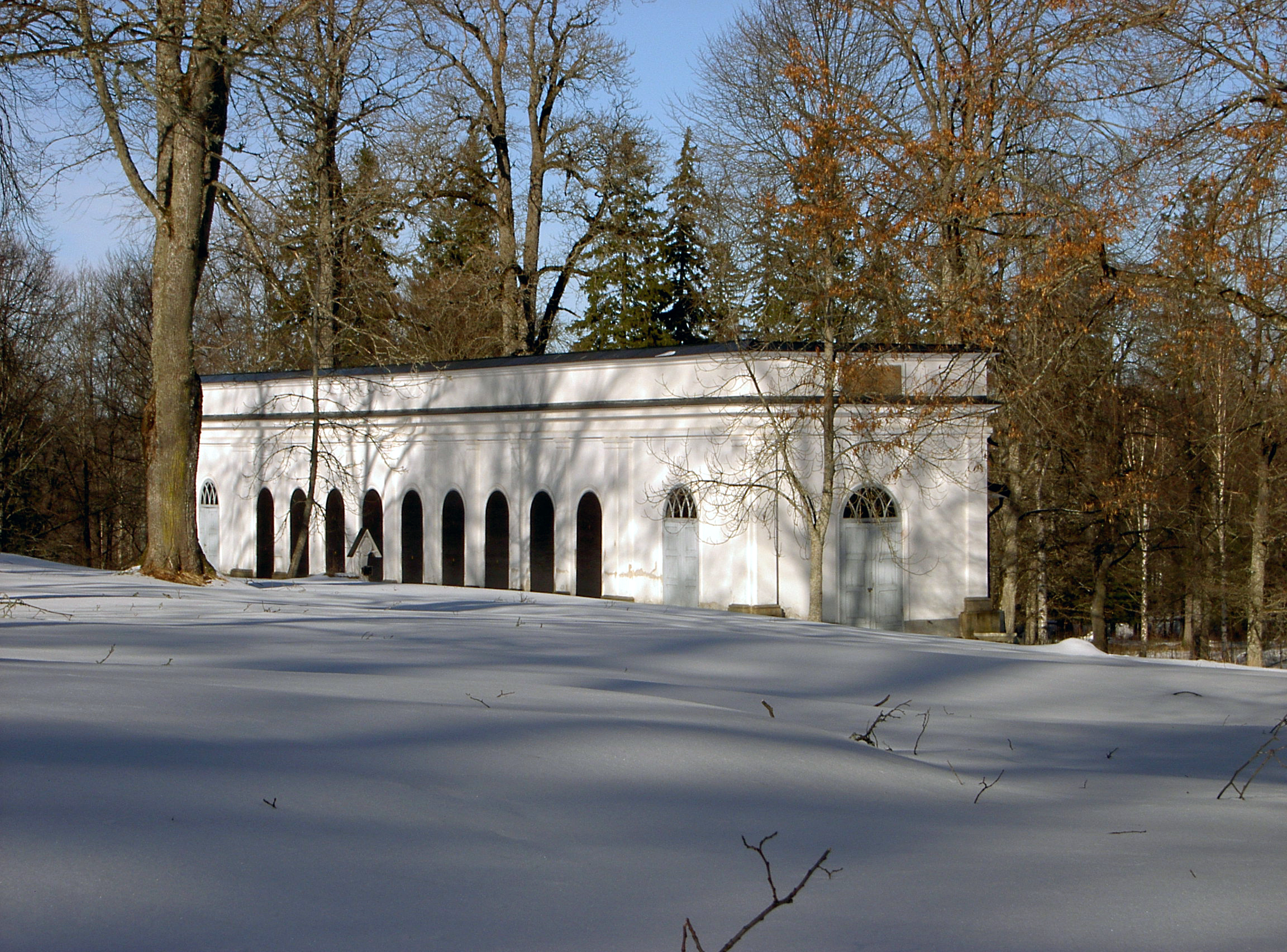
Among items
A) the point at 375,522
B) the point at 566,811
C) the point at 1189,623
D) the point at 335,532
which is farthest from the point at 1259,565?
the point at 566,811

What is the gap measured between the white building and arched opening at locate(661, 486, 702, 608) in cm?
4

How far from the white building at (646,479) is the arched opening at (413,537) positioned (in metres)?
0.05

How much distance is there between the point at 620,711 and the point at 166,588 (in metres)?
9.06

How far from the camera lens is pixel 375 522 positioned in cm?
2900

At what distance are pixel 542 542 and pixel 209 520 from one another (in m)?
11.7

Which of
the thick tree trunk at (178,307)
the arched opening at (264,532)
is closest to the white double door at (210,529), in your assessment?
the arched opening at (264,532)

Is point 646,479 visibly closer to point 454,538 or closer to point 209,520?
point 454,538

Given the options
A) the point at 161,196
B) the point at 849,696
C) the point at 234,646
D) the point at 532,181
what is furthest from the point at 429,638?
the point at 532,181

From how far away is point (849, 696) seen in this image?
7117 millimetres

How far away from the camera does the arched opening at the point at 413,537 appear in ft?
92.3

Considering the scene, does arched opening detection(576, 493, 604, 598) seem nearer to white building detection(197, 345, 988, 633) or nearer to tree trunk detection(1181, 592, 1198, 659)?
white building detection(197, 345, 988, 633)

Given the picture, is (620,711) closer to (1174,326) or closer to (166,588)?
(166,588)

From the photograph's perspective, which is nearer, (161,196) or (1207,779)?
(1207,779)

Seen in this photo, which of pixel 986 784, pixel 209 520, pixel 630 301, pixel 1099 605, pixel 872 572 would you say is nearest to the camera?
pixel 986 784
